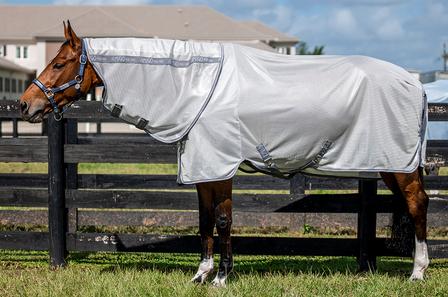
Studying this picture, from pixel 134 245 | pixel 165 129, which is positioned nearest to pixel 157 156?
pixel 134 245

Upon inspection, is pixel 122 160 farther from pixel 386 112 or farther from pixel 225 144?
pixel 386 112

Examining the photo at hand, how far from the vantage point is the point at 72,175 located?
27.7 ft

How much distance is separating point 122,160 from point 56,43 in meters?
59.0

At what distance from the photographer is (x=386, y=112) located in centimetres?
626

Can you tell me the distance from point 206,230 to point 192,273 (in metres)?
0.52

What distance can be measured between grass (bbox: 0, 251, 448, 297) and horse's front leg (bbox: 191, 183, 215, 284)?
0.15 metres

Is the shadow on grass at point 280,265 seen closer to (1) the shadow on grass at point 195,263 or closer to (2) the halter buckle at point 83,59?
(1) the shadow on grass at point 195,263

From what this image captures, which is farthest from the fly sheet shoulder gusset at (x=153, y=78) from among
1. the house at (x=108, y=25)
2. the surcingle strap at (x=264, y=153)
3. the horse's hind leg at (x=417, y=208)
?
the house at (x=108, y=25)

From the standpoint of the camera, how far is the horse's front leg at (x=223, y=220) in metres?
6.16

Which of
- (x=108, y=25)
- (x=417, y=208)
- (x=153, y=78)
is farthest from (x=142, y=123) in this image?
(x=108, y=25)

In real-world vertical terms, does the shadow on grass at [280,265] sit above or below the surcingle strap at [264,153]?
below

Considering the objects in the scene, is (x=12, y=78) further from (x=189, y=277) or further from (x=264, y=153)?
(x=264, y=153)

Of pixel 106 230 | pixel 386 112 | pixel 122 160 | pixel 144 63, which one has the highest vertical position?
pixel 144 63

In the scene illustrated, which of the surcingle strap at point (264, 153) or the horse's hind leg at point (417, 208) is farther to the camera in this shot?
the horse's hind leg at point (417, 208)
